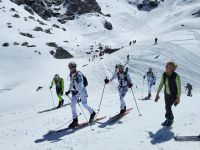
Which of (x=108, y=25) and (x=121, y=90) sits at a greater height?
(x=108, y=25)

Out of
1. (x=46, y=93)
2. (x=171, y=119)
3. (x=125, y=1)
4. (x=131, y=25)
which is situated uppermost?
(x=125, y=1)

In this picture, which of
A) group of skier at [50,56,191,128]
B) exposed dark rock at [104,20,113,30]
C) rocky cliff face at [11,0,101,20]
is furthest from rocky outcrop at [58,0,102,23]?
group of skier at [50,56,191,128]

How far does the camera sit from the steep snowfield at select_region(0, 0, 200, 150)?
490 inches

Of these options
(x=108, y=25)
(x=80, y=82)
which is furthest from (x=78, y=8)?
(x=80, y=82)

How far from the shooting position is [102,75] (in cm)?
4734

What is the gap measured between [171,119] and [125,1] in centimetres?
14512

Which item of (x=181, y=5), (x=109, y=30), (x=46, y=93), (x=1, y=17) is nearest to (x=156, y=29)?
(x=109, y=30)

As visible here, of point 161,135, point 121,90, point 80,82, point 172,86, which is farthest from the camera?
point 121,90

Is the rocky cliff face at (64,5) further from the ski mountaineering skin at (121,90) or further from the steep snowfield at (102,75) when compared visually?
Answer: the ski mountaineering skin at (121,90)

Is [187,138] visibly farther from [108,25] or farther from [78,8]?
[78,8]

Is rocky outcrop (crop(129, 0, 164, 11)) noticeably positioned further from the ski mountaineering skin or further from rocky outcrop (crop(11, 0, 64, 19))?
the ski mountaineering skin

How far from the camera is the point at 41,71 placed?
184 feet

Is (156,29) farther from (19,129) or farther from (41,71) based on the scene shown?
(19,129)

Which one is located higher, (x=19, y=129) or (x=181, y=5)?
(x=181, y=5)
